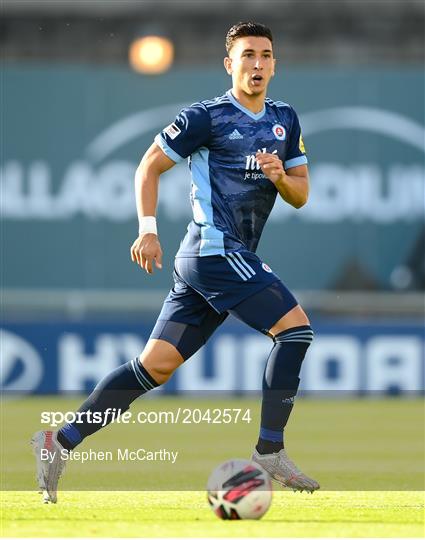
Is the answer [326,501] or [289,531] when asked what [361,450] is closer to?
[326,501]

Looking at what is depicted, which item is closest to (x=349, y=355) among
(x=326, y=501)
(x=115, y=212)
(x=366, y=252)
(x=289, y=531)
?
(x=366, y=252)

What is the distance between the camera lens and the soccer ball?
6.30 metres

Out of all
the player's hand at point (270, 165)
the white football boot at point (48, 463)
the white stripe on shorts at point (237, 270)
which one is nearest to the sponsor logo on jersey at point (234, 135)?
the player's hand at point (270, 165)

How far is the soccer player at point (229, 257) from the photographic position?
22.5 feet

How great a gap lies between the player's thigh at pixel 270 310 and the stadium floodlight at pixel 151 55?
995 cm

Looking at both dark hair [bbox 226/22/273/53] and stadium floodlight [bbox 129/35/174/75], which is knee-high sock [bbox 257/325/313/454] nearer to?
dark hair [bbox 226/22/273/53]

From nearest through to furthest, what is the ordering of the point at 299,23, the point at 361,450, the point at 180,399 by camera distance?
1. the point at 361,450
2. the point at 180,399
3. the point at 299,23

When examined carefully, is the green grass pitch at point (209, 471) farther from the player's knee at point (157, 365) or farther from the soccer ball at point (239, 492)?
the player's knee at point (157, 365)

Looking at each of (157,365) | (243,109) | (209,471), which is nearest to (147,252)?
(157,365)

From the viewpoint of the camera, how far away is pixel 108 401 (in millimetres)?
6965

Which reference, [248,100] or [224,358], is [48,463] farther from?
[224,358]

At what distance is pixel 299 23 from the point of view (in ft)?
59.8

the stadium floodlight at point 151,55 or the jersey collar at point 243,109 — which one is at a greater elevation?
the stadium floodlight at point 151,55

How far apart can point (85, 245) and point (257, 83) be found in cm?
904
